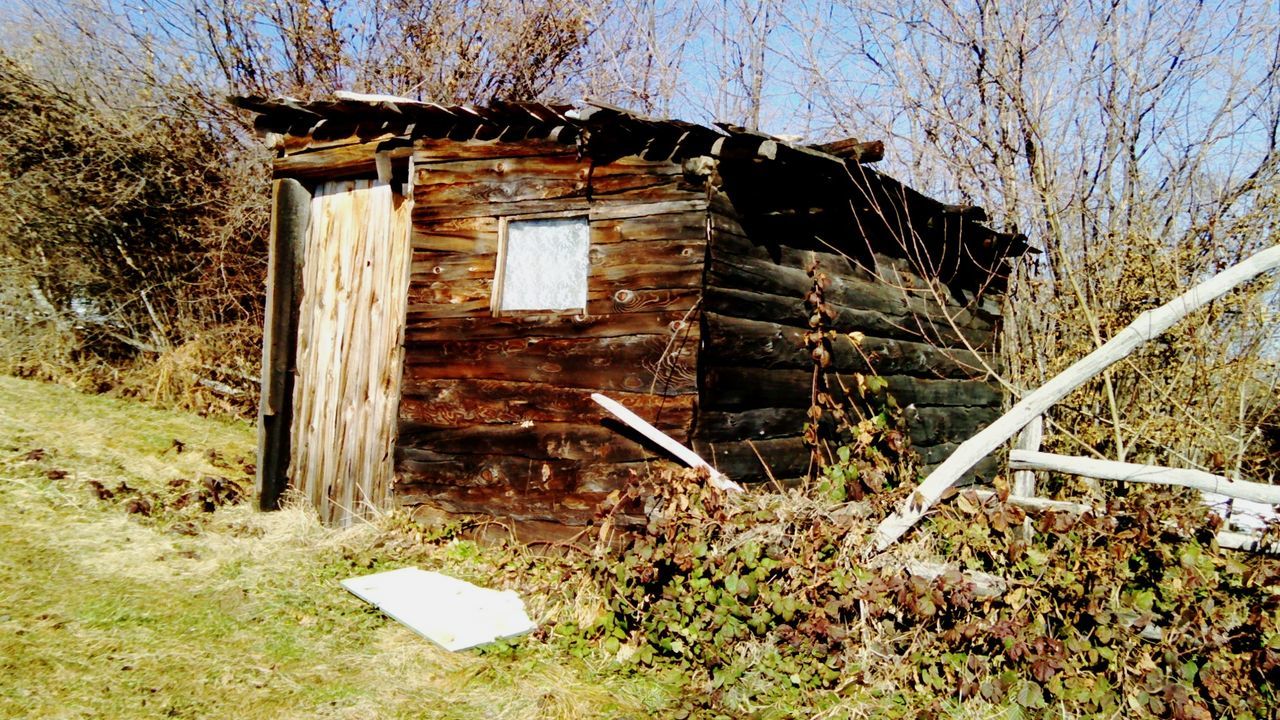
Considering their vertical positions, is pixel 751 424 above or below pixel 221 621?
above

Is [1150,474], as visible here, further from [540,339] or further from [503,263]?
[503,263]

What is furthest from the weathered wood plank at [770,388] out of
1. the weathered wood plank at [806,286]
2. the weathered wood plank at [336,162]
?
the weathered wood plank at [336,162]

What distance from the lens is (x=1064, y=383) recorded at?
14.7 feet

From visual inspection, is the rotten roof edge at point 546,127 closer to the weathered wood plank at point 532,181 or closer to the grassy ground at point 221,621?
the weathered wood plank at point 532,181

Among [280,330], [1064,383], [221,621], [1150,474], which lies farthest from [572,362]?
[1150,474]

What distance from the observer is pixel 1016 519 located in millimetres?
4141

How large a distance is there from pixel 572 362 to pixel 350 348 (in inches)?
82.2

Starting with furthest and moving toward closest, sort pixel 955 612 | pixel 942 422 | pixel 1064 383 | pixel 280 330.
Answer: pixel 942 422, pixel 280 330, pixel 1064 383, pixel 955 612

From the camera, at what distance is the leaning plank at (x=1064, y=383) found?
4301 millimetres

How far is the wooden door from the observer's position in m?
6.45

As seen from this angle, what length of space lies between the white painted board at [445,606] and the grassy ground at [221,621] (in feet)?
0.26

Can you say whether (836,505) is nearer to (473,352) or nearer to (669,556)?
(669,556)

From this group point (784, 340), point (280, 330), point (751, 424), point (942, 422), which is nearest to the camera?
point (751, 424)

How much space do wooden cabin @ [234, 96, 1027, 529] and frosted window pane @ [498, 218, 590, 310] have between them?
2 cm
